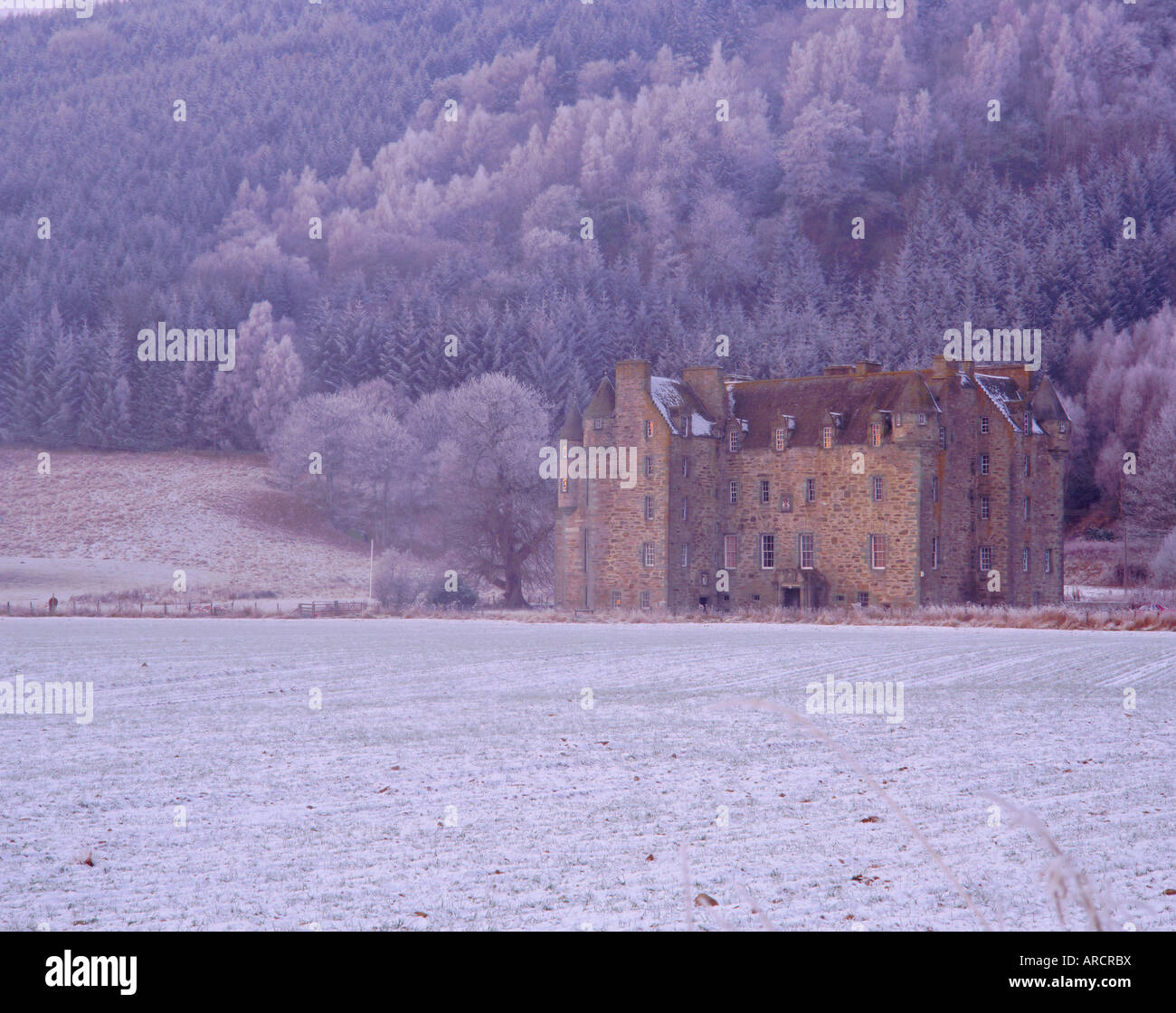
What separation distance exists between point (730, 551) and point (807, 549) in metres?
4.43

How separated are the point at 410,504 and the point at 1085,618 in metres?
67.1

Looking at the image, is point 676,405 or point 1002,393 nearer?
point 676,405

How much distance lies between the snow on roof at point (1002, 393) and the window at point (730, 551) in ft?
50.0

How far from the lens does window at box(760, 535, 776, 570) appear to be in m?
70.1

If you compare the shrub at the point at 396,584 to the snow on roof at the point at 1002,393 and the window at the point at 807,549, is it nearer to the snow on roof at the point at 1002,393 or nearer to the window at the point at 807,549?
the window at the point at 807,549

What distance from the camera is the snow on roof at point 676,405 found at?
7000 cm

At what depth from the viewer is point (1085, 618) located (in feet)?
177

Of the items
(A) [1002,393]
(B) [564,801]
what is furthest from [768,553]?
(B) [564,801]

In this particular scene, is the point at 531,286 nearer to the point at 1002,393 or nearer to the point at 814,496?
the point at 1002,393

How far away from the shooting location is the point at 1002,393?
2945 inches

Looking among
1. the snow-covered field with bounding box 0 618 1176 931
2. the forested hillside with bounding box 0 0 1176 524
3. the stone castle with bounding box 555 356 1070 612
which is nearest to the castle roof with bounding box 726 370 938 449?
the stone castle with bounding box 555 356 1070 612
